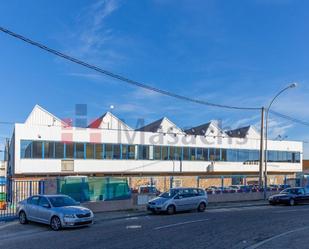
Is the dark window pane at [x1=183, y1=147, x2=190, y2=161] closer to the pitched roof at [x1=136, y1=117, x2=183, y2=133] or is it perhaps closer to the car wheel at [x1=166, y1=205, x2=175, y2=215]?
the pitched roof at [x1=136, y1=117, x2=183, y2=133]

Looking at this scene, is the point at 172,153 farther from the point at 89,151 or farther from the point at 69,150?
the point at 69,150

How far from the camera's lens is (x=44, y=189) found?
2117 centimetres

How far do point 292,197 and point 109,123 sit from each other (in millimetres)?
28605

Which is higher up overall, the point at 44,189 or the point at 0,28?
the point at 0,28

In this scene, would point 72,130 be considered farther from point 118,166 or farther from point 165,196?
point 165,196

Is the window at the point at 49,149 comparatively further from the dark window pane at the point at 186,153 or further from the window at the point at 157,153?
the dark window pane at the point at 186,153

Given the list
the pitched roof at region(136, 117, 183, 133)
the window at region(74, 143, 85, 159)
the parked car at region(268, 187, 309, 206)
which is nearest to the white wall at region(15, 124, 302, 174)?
the window at region(74, 143, 85, 159)

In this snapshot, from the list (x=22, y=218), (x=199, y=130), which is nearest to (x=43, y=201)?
(x=22, y=218)

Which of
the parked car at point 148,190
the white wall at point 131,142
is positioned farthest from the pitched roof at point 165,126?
the parked car at point 148,190

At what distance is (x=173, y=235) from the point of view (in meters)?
13.7

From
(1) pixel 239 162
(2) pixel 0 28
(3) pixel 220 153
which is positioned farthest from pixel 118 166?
(2) pixel 0 28

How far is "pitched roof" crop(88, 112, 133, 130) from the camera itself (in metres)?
51.9

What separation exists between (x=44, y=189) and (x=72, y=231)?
610 cm

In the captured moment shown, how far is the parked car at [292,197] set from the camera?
1142 inches
